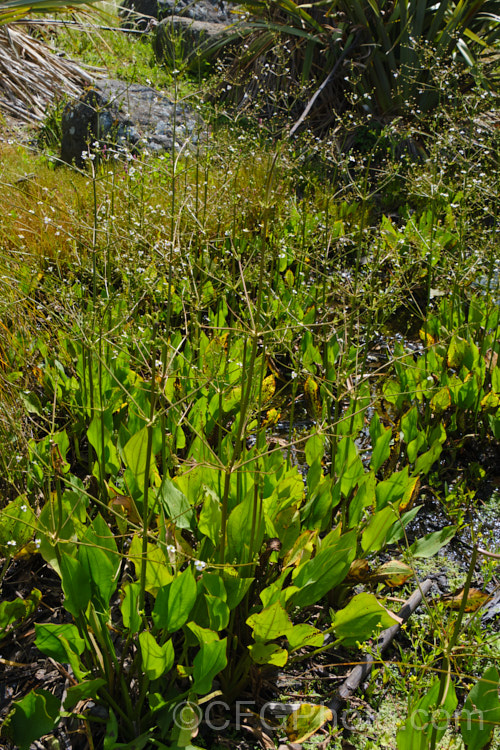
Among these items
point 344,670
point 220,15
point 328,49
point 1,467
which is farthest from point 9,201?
point 220,15

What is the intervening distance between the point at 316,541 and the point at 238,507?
37 cm

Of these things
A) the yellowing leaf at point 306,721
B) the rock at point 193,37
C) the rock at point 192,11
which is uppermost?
the rock at point 192,11

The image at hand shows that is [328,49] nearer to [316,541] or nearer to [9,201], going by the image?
[9,201]

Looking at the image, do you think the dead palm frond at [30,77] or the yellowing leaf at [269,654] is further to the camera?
the dead palm frond at [30,77]

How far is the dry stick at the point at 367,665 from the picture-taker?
1.70 metres

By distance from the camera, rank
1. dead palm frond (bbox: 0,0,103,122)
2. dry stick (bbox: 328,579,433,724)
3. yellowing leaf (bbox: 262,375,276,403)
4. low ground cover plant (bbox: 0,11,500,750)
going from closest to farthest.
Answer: low ground cover plant (bbox: 0,11,500,750) < dry stick (bbox: 328,579,433,724) < yellowing leaf (bbox: 262,375,276,403) < dead palm frond (bbox: 0,0,103,122)

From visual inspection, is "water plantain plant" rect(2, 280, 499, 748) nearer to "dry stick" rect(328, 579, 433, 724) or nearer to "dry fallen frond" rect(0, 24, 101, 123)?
"dry stick" rect(328, 579, 433, 724)

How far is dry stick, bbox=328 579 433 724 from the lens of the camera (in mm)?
1697

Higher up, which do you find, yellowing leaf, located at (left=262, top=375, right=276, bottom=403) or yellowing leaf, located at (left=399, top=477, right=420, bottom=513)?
yellowing leaf, located at (left=262, top=375, right=276, bottom=403)

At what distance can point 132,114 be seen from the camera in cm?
637

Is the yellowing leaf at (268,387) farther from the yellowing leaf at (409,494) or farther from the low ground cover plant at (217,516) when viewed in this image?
the yellowing leaf at (409,494)

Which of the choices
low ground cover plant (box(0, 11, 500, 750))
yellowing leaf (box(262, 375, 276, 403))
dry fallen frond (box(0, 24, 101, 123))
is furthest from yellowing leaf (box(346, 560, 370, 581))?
dry fallen frond (box(0, 24, 101, 123))

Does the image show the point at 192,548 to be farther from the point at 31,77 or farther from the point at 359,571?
the point at 31,77

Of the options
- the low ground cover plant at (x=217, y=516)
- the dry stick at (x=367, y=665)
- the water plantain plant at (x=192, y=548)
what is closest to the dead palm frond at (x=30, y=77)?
the low ground cover plant at (x=217, y=516)
